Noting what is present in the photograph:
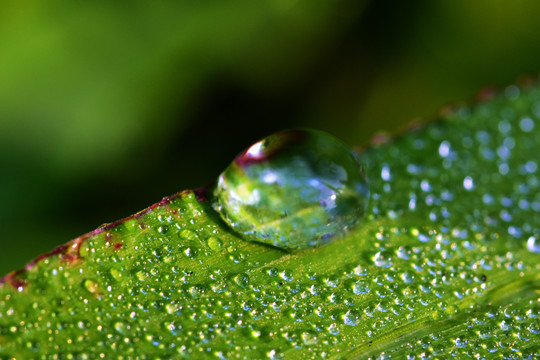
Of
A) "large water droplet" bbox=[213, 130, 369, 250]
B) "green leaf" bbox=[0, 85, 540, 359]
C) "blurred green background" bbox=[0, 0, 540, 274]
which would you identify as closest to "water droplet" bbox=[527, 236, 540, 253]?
"green leaf" bbox=[0, 85, 540, 359]

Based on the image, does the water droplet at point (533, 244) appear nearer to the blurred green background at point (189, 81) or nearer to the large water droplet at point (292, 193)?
the large water droplet at point (292, 193)

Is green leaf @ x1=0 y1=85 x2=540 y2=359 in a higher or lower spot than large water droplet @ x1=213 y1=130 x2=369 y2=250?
lower

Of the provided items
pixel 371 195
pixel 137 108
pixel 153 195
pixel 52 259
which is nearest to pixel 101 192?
pixel 153 195

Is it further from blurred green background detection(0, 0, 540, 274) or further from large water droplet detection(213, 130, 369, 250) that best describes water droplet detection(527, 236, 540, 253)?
blurred green background detection(0, 0, 540, 274)

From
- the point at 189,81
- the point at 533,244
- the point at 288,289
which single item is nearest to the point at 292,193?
the point at 288,289

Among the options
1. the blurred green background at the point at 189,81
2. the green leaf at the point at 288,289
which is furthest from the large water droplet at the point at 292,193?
the blurred green background at the point at 189,81
